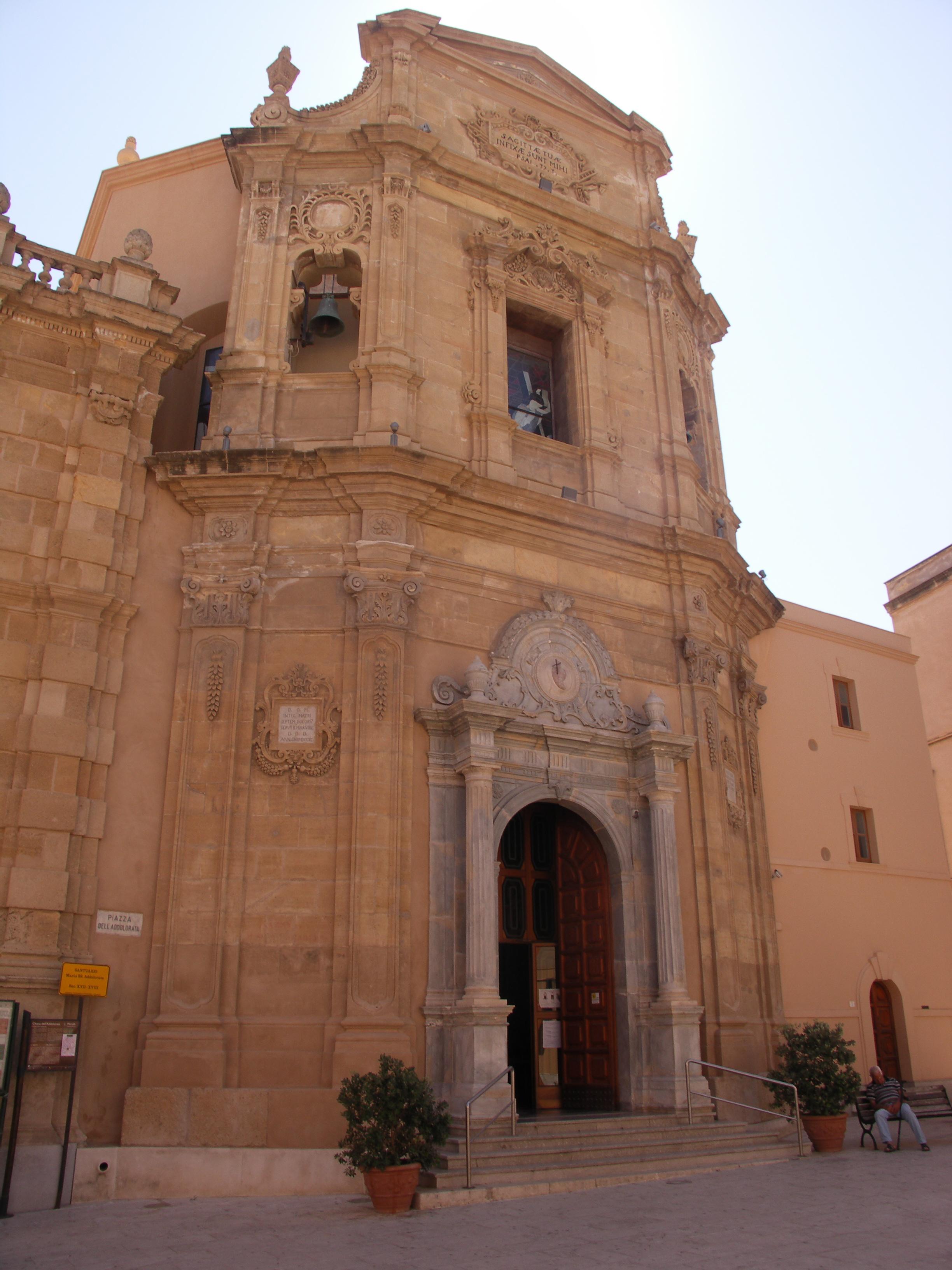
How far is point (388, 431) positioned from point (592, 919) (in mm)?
7120

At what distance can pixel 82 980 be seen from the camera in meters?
10.9

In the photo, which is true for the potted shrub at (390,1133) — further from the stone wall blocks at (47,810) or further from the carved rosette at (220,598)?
the carved rosette at (220,598)

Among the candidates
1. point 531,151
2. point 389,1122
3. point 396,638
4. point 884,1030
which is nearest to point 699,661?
point 396,638

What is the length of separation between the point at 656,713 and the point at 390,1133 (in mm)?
6789

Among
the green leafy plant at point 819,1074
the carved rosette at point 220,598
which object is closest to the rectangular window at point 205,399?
the carved rosette at point 220,598

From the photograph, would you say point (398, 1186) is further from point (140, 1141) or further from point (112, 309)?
point (112, 309)

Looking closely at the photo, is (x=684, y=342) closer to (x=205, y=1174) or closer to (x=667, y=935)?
(x=667, y=935)

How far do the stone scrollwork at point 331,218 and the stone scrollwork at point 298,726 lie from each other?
6.76 meters

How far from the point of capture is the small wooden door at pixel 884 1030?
1950 cm

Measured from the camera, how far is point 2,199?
45.9ft

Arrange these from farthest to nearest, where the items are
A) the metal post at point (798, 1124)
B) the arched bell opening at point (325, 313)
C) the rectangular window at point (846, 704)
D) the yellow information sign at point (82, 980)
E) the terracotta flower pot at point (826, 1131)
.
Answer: the rectangular window at point (846, 704), the arched bell opening at point (325, 313), the terracotta flower pot at point (826, 1131), the metal post at point (798, 1124), the yellow information sign at point (82, 980)

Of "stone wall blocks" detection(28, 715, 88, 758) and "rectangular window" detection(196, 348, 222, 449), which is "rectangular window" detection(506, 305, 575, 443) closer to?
"rectangular window" detection(196, 348, 222, 449)

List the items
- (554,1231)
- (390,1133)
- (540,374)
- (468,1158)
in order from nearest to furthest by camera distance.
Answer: (554,1231) < (390,1133) < (468,1158) < (540,374)

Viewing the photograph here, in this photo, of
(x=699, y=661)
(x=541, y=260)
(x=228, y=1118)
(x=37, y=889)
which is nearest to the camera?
(x=228, y=1118)
